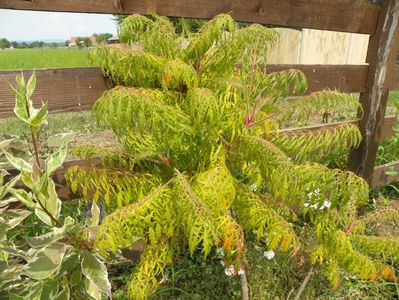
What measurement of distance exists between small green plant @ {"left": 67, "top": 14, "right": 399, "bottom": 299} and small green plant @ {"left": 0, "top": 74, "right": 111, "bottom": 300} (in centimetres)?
11

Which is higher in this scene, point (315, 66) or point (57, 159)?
point (315, 66)

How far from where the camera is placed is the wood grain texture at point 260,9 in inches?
69.1

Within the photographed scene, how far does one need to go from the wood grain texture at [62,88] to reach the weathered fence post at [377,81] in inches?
75.2

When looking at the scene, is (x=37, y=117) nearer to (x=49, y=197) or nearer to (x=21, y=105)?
(x=21, y=105)

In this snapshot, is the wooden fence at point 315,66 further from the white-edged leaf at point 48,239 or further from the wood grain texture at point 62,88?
the white-edged leaf at point 48,239

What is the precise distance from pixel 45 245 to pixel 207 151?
25.7 inches

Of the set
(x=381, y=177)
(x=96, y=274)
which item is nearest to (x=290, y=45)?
(x=381, y=177)

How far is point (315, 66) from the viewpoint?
2.52m

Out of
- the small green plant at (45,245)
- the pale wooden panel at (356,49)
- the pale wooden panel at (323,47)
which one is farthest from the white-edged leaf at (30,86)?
the pale wooden panel at (323,47)

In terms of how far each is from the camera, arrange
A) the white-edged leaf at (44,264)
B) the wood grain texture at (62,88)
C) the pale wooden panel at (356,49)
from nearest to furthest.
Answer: the white-edged leaf at (44,264) → the wood grain texture at (62,88) → the pale wooden panel at (356,49)

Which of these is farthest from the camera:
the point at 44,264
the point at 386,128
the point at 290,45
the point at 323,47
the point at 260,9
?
the point at 290,45

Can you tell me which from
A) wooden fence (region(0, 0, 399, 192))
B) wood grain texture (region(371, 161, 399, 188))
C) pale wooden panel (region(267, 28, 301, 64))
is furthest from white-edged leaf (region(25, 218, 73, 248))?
pale wooden panel (region(267, 28, 301, 64))

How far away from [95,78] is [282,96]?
93 centimetres

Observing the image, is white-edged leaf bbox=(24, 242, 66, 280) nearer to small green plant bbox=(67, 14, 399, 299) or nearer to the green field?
small green plant bbox=(67, 14, 399, 299)
